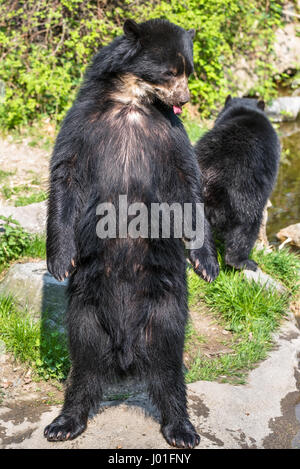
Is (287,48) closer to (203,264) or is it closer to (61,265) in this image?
(203,264)

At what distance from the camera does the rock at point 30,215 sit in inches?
209

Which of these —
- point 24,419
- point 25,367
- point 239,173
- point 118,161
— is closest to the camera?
point 118,161

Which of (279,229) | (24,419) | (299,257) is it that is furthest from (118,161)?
(279,229)

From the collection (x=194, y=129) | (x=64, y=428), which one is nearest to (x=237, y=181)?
(x=64, y=428)

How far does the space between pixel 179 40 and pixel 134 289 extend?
1361 millimetres

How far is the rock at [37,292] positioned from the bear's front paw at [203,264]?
57.0 inches

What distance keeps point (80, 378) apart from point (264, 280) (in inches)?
95.3

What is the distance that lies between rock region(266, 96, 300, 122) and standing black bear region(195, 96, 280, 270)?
16.7 feet

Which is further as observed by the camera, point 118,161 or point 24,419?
point 24,419

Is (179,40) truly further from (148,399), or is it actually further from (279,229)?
(279,229)

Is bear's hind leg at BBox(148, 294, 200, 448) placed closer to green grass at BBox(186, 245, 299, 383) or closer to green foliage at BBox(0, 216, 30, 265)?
green grass at BBox(186, 245, 299, 383)

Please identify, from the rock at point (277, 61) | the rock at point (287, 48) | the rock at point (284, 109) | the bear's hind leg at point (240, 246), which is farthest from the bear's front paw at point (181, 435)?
the rock at point (287, 48)

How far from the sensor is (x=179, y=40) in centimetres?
315

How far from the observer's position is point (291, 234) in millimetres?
6684
